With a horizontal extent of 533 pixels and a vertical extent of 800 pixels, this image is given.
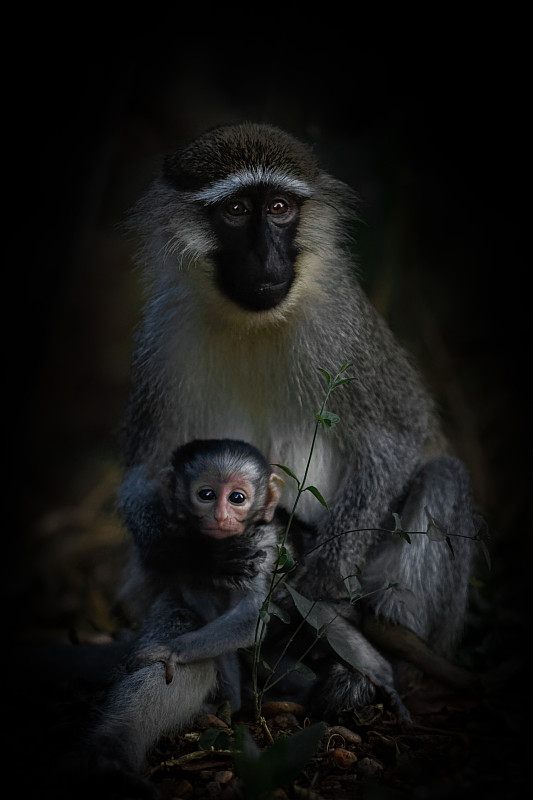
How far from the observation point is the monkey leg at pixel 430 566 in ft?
8.90

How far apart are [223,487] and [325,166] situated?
4.29 feet

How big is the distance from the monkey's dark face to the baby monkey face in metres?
0.58

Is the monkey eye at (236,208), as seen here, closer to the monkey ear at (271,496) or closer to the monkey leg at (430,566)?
the monkey ear at (271,496)

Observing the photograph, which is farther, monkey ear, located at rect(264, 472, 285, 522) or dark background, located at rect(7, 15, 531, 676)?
monkey ear, located at rect(264, 472, 285, 522)

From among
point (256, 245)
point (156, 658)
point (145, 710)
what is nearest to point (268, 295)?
point (256, 245)

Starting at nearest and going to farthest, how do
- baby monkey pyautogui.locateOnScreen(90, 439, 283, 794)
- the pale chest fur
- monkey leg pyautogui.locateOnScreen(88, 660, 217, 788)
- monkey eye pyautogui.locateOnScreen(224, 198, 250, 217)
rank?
monkey leg pyautogui.locateOnScreen(88, 660, 217, 788) < baby monkey pyautogui.locateOnScreen(90, 439, 283, 794) < monkey eye pyautogui.locateOnScreen(224, 198, 250, 217) < the pale chest fur

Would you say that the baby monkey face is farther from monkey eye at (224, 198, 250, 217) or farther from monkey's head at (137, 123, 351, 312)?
monkey eye at (224, 198, 250, 217)

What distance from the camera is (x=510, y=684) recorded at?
248 centimetres

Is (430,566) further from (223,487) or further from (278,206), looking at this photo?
(278,206)

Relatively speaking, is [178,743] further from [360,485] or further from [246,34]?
[246,34]

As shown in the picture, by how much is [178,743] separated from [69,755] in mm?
415

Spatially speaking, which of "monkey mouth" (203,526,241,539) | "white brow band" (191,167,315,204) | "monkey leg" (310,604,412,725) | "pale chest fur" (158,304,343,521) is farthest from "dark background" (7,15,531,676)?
"monkey leg" (310,604,412,725)

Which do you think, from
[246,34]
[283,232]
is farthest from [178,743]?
[246,34]

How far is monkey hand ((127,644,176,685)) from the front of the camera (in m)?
2.14
